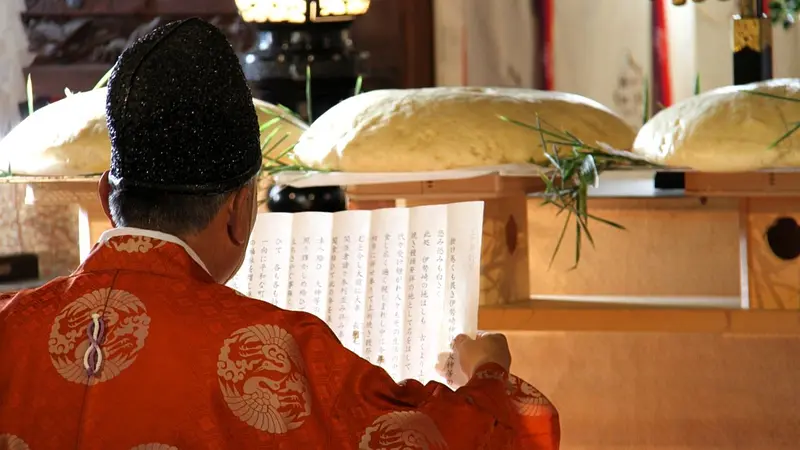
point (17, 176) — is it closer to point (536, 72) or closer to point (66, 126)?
point (66, 126)

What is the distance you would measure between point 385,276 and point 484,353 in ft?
0.82

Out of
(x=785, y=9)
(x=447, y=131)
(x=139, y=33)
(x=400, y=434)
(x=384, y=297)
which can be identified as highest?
(x=139, y=33)

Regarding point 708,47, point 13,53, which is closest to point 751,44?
point 708,47

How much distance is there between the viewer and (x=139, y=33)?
3957 millimetres

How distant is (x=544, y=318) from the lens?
1790 mm

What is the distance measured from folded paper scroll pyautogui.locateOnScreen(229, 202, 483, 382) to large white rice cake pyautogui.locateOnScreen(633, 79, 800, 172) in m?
0.31

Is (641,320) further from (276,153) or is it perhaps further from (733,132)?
(276,153)

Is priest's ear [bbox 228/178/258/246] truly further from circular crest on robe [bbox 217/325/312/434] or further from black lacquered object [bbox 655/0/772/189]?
black lacquered object [bbox 655/0/772/189]

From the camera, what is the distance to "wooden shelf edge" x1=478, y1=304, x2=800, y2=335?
171 centimetres

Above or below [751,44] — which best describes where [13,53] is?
above

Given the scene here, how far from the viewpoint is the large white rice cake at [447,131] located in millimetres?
1704

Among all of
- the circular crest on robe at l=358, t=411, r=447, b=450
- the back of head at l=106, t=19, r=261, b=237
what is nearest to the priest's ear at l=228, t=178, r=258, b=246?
the back of head at l=106, t=19, r=261, b=237

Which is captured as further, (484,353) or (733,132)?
(733,132)

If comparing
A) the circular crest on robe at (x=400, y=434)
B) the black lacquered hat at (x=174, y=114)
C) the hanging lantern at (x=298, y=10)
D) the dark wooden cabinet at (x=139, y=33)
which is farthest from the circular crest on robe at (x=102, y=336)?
the dark wooden cabinet at (x=139, y=33)
